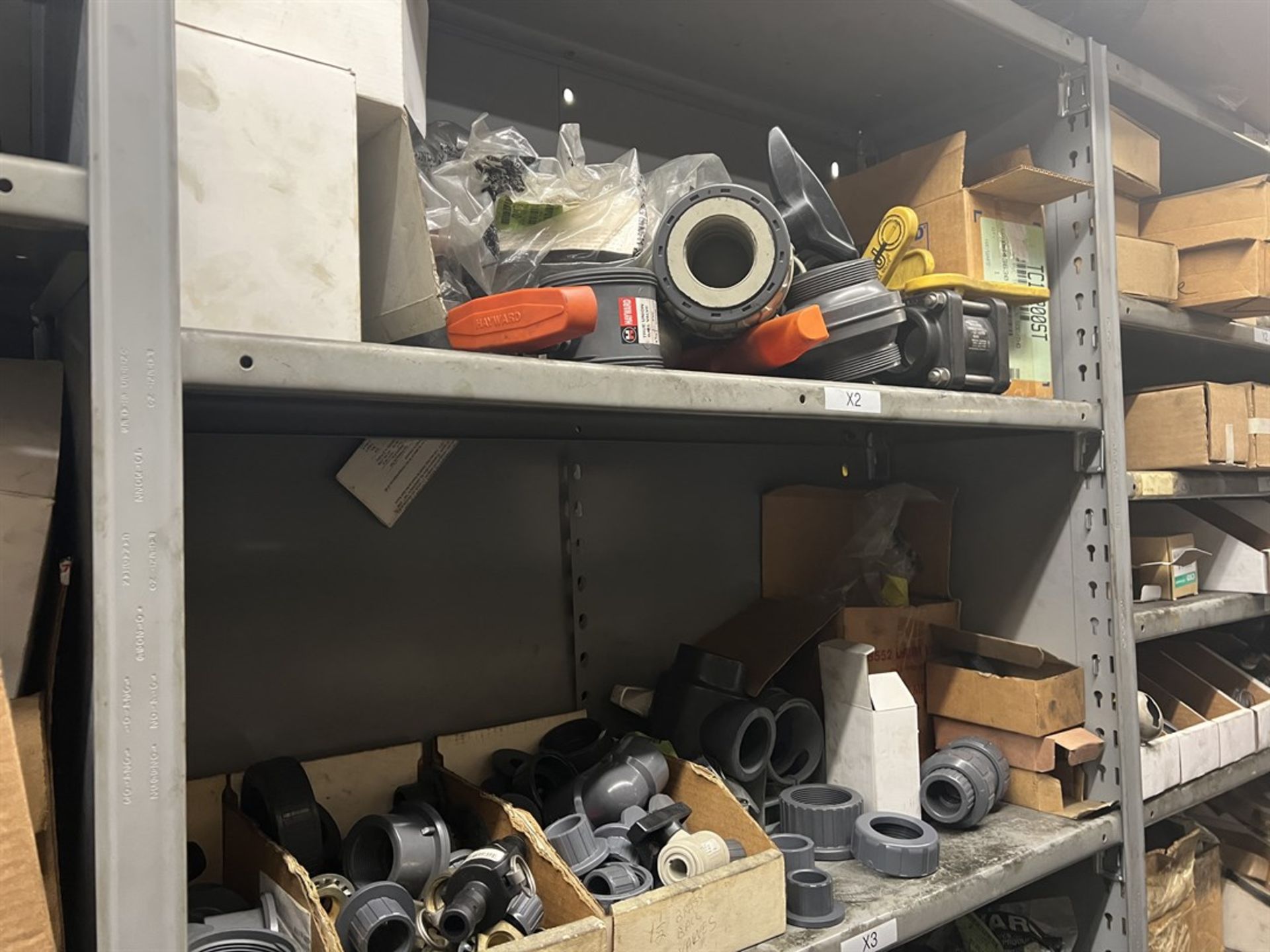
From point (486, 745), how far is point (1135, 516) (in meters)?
1.38

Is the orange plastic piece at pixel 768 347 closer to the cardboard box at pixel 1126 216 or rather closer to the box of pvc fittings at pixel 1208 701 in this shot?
the cardboard box at pixel 1126 216

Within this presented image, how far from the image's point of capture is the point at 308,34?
2.32 ft

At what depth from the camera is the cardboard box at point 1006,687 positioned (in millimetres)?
1252

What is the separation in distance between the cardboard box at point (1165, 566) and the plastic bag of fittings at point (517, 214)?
1102mm

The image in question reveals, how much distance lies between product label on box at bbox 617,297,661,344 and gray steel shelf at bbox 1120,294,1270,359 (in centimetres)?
89

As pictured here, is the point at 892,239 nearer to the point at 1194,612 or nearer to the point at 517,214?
the point at 517,214

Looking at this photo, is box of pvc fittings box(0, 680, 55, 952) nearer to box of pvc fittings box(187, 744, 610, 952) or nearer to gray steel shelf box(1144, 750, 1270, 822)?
box of pvc fittings box(187, 744, 610, 952)

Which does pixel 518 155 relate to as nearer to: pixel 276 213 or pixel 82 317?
pixel 276 213

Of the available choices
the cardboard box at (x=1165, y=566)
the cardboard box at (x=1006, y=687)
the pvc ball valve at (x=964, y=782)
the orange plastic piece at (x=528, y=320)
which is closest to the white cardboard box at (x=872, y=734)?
the pvc ball valve at (x=964, y=782)

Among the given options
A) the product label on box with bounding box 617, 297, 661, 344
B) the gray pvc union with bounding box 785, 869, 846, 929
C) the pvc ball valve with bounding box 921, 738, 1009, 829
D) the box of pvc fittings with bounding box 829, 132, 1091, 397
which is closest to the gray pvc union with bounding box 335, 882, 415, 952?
the gray pvc union with bounding box 785, 869, 846, 929

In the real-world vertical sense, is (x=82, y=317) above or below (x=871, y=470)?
above

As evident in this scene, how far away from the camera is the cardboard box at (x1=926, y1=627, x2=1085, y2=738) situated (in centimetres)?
125

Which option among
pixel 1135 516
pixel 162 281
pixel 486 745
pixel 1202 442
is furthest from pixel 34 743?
pixel 1135 516

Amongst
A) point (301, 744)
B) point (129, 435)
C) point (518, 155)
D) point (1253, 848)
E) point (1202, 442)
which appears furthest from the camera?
point (1253, 848)
